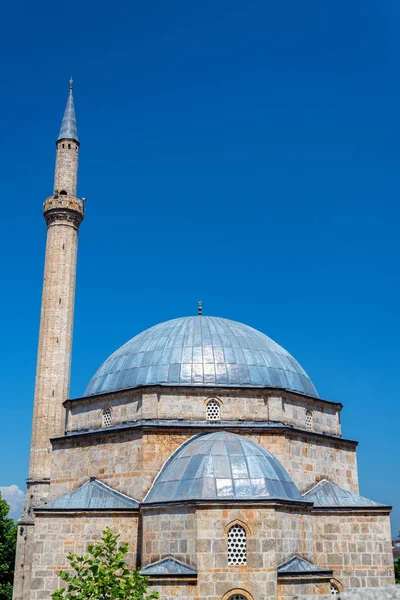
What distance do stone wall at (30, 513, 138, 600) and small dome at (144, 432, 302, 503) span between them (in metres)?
0.80

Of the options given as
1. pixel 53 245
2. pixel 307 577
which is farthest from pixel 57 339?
pixel 307 577

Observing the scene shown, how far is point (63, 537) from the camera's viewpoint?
43.5 ft

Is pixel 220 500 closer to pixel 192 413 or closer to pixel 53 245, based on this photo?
pixel 192 413

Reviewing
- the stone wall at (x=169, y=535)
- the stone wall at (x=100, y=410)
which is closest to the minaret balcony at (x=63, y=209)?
the stone wall at (x=100, y=410)

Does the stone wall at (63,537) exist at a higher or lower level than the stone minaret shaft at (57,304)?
lower

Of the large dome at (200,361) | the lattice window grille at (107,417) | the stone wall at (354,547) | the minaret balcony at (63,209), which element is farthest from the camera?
the minaret balcony at (63,209)

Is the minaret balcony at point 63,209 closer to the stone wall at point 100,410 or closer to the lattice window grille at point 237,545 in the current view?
the stone wall at point 100,410

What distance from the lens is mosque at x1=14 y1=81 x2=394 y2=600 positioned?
1173cm

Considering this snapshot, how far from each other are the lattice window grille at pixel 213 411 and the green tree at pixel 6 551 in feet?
37.0

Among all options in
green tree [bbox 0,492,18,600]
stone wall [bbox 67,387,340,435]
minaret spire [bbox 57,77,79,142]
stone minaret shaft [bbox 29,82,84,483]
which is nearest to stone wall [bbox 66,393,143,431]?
stone wall [bbox 67,387,340,435]

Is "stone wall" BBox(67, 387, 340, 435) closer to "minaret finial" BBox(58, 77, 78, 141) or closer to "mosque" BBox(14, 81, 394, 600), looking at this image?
"mosque" BBox(14, 81, 394, 600)

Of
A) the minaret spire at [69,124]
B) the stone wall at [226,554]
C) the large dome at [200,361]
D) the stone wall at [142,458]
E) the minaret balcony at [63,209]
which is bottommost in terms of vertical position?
the stone wall at [226,554]

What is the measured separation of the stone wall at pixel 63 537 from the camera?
12953 millimetres

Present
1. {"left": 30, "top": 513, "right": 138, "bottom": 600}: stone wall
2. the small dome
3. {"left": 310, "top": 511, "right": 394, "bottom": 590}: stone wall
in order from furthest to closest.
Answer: {"left": 310, "top": 511, "right": 394, "bottom": 590}: stone wall, {"left": 30, "top": 513, "right": 138, "bottom": 600}: stone wall, the small dome
